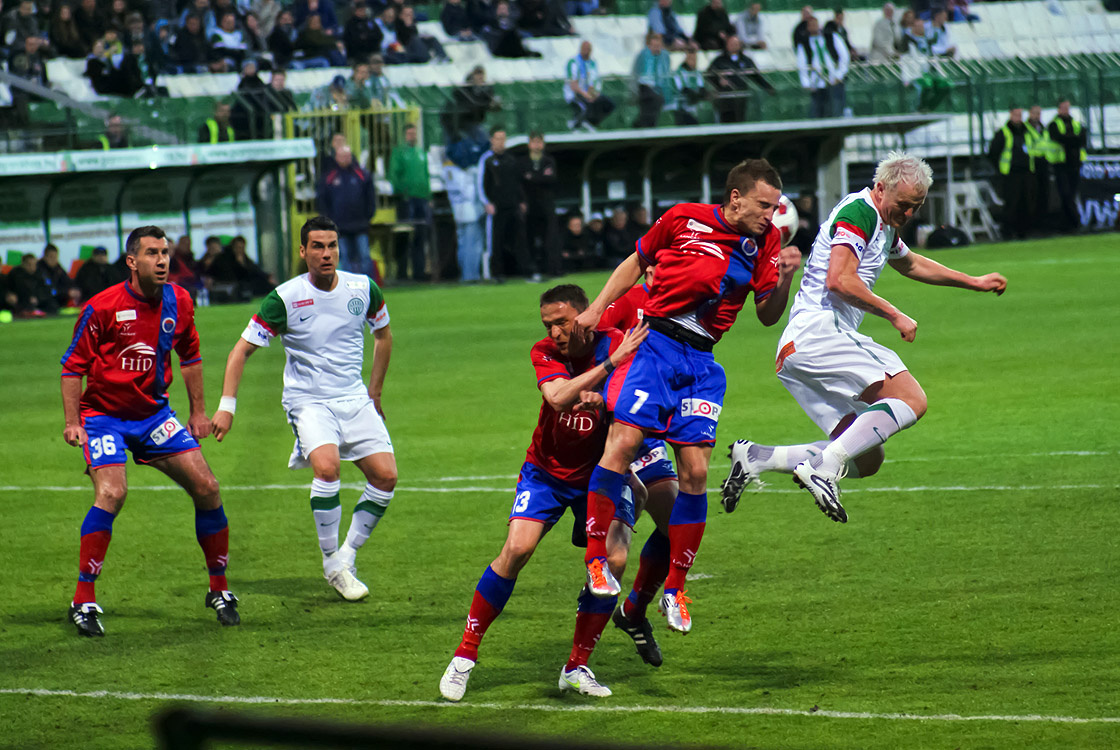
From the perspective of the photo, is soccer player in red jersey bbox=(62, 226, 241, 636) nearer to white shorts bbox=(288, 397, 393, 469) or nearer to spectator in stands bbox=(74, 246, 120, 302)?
white shorts bbox=(288, 397, 393, 469)

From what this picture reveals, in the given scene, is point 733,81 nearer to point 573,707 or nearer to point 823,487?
point 823,487

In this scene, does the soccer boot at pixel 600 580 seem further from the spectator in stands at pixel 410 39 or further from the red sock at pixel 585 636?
the spectator in stands at pixel 410 39

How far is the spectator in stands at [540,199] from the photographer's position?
23969mm

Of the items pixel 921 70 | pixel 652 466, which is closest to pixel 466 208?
pixel 921 70

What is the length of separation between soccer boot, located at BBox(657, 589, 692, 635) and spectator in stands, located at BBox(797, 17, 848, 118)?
2224 cm

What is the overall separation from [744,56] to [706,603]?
72.8 ft

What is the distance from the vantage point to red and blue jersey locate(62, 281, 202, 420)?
770 centimetres

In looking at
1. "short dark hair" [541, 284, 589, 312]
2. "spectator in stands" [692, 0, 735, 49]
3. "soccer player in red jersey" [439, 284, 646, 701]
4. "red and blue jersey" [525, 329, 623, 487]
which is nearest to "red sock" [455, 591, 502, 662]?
"soccer player in red jersey" [439, 284, 646, 701]

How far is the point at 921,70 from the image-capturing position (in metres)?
29.7

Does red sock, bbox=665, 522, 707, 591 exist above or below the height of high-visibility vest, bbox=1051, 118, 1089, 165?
below

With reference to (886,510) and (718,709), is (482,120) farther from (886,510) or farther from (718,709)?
(718,709)

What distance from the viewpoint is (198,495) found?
7879 millimetres

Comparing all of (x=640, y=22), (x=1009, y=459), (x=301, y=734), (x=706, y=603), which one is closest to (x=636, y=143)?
(x=640, y=22)

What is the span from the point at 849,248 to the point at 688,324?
4.68 ft
